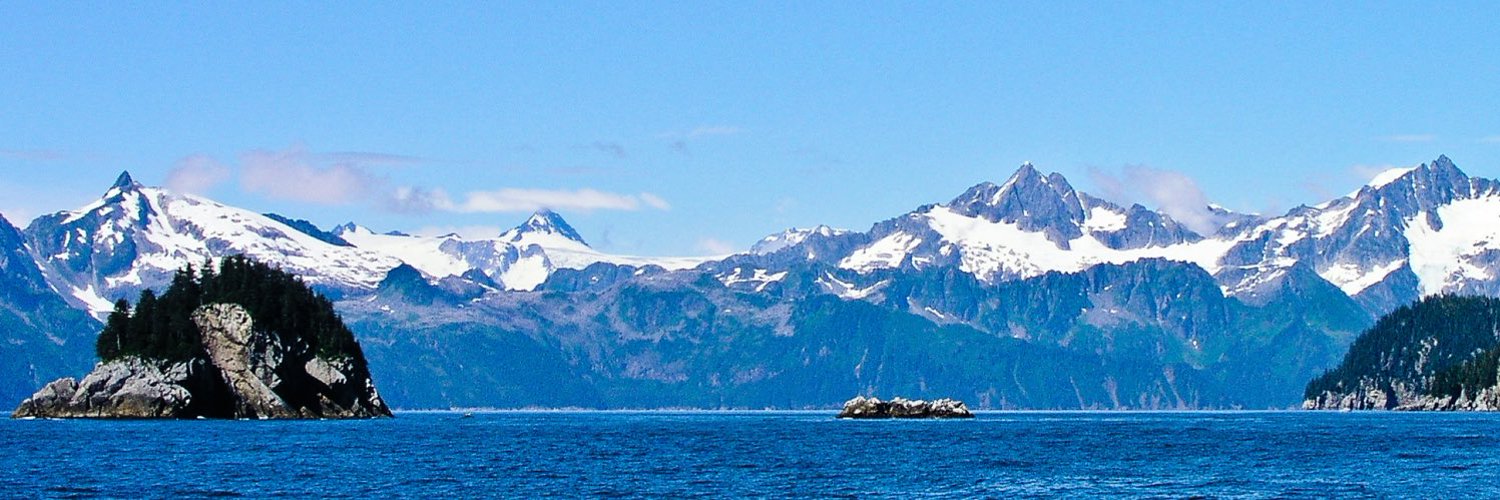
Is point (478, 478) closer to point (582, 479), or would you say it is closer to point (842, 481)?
point (582, 479)

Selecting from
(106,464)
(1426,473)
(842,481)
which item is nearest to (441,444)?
(106,464)

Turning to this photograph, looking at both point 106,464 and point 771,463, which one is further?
point 771,463

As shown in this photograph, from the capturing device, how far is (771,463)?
165750 mm

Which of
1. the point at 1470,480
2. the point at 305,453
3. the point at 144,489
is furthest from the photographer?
the point at 305,453

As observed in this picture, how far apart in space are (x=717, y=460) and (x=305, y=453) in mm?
31900

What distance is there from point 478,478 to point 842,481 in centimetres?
2394

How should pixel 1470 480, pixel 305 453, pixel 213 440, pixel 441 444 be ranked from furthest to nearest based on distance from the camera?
pixel 441 444
pixel 213 440
pixel 305 453
pixel 1470 480

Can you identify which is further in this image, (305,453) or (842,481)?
(305,453)

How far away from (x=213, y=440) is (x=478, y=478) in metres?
50.9

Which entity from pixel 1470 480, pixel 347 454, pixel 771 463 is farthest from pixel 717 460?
pixel 1470 480

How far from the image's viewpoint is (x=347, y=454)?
166 metres

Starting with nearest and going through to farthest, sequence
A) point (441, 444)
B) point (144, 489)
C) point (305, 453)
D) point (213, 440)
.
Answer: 1. point (144, 489)
2. point (305, 453)
3. point (213, 440)
4. point (441, 444)

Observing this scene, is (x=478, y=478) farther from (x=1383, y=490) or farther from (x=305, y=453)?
(x=1383, y=490)

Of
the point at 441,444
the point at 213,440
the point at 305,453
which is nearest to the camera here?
the point at 305,453
